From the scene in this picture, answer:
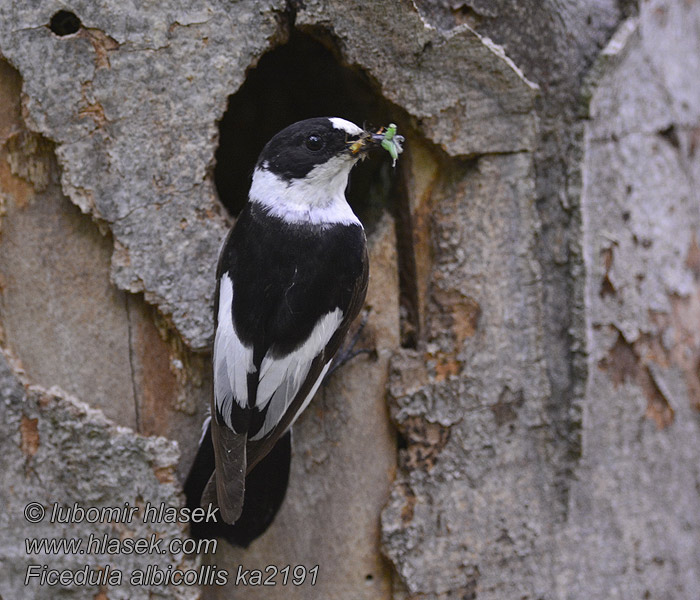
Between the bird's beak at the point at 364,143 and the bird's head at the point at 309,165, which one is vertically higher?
the bird's beak at the point at 364,143

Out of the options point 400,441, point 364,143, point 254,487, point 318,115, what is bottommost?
point 254,487

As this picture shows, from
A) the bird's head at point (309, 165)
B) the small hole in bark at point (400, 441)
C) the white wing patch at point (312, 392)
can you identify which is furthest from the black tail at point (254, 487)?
the bird's head at point (309, 165)

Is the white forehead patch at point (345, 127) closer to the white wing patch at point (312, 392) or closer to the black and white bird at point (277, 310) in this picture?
the black and white bird at point (277, 310)

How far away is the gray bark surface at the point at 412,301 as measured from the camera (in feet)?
6.02

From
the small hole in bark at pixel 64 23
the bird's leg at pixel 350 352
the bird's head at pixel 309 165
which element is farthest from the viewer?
the bird's leg at pixel 350 352

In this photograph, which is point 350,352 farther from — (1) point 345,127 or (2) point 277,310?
(1) point 345,127

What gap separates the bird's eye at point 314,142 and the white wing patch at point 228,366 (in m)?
0.44

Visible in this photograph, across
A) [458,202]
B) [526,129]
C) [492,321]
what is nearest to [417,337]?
[492,321]

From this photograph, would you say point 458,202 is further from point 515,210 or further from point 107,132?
point 107,132

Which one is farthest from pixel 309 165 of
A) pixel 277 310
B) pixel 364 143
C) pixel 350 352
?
pixel 350 352

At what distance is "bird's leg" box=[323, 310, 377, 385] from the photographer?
2055 millimetres

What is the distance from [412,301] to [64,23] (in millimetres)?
1103

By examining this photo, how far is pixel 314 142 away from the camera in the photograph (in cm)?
193

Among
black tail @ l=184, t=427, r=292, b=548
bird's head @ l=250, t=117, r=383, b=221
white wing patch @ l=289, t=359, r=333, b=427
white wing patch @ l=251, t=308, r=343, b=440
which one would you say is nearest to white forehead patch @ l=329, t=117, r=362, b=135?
bird's head @ l=250, t=117, r=383, b=221
